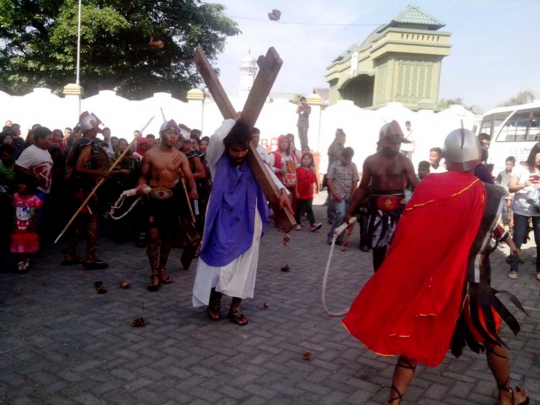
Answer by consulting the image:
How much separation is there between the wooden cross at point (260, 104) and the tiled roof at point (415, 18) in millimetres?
27792

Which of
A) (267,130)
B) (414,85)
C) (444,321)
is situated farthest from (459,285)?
(414,85)

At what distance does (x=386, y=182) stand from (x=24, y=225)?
4.62 metres

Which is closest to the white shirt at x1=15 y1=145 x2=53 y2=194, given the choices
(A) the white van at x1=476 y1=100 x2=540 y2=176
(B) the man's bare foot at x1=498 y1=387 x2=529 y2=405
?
(B) the man's bare foot at x1=498 y1=387 x2=529 y2=405

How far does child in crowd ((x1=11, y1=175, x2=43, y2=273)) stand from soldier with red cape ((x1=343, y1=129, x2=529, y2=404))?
488 cm

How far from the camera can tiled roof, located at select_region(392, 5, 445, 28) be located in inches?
1185

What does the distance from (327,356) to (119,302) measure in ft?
8.14

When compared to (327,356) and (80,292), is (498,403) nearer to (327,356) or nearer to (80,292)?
(327,356)

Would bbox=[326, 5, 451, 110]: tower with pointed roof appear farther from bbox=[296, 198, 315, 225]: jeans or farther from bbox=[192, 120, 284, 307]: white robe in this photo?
bbox=[192, 120, 284, 307]: white robe

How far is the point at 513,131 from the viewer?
17.8 metres

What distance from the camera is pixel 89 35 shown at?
2881cm

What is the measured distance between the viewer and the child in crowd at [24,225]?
6.61 meters

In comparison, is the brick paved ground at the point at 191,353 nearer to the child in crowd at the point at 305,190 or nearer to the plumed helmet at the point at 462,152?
the plumed helmet at the point at 462,152

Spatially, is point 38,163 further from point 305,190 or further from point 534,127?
point 534,127

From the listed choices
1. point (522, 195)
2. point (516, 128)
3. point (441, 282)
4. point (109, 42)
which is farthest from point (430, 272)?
point (109, 42)
